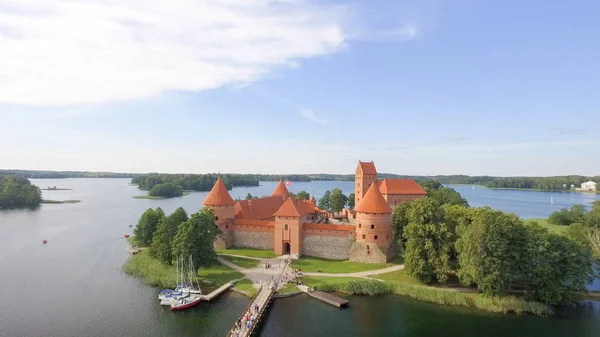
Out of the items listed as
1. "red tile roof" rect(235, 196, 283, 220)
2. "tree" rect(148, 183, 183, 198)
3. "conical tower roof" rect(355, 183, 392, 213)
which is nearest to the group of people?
"conical tower roof" rect(355, 183, 392, 213)

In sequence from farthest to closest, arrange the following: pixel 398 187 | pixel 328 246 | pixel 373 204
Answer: pixel 398 187 → pixel 328 246 → pixel 373 204

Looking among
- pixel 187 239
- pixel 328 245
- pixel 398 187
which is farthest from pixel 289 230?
pixel 398 187

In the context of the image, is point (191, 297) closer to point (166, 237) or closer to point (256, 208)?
point (166, 237)

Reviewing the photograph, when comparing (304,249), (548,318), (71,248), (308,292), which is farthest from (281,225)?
(71,248)

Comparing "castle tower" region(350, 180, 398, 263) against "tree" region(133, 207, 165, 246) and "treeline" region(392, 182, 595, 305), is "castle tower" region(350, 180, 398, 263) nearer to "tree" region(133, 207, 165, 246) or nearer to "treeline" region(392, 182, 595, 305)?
"treeline" region(392, 182, 595, 305)

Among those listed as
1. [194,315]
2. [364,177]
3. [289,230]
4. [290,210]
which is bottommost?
[194,315]

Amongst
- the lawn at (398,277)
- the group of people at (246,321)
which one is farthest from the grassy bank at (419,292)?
the group of people at (246,321)

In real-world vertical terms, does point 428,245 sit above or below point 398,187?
below
